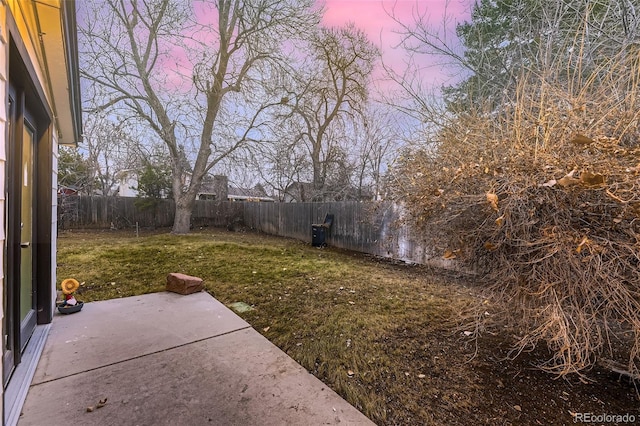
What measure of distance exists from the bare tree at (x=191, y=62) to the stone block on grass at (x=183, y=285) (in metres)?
7.41

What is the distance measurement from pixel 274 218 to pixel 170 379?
9735 millimetres

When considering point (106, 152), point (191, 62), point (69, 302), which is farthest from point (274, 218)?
point (69, 302)

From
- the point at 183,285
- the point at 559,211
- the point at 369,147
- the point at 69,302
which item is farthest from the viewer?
the point at 369,147

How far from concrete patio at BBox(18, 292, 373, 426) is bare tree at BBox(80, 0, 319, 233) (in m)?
8.49

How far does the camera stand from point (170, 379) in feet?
6.40

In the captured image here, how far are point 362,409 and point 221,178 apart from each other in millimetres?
12185

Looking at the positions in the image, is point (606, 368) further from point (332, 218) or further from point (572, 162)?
point (332, 218)

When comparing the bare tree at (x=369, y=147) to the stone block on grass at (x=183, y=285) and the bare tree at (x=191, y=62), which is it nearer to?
the bare tree at (x=191, y=62)

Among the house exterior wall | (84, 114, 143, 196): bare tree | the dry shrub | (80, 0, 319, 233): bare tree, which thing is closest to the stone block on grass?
the house exterior wall

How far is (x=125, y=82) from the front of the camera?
9.31 metres

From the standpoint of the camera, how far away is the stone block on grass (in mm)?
3809

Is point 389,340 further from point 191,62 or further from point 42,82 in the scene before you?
point 191,62

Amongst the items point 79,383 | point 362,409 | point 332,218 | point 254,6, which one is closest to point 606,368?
point 362,409

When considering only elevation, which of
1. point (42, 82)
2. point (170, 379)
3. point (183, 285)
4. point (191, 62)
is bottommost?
point (170, 379)
